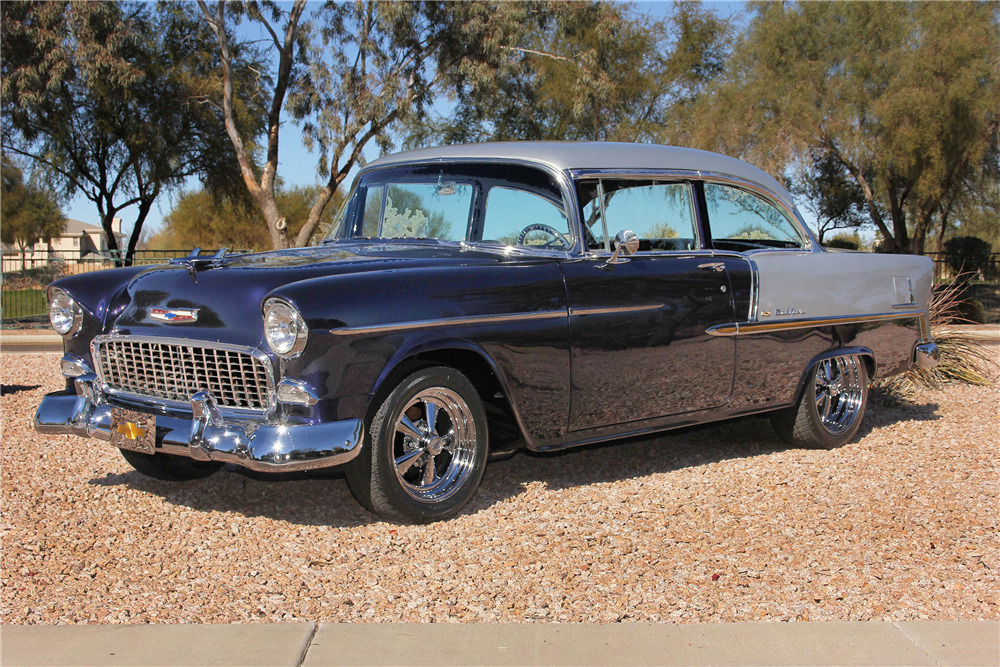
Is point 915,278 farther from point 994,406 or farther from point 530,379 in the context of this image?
point 530,379

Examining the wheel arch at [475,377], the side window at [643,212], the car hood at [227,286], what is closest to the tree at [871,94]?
the side window at [643,212]

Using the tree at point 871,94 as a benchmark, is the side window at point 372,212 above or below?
below

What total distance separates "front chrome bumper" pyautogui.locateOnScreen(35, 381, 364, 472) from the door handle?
2.29m

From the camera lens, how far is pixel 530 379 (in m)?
4.51

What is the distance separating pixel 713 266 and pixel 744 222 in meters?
0.77

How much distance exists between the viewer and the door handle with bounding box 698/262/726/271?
208 inches

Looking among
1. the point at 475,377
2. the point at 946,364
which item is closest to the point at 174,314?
the point at 475,377

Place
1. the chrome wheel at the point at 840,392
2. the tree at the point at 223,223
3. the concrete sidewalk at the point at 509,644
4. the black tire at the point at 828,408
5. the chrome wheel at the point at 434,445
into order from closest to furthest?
the concrete sidewalk at the point at 509,644, the chrome wheel at the point at 434,445, the black tire at the point at 828,408, the chrome wheel at the point at 840,392, the tree at the point at 223,223

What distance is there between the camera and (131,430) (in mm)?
4219

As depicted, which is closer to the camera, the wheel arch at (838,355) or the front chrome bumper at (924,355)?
the wheel arch at (838,355)

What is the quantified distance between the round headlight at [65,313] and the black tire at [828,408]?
4151 mm

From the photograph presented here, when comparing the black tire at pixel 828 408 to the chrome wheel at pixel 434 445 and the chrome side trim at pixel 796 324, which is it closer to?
the chrome side trim at pixel 796 324

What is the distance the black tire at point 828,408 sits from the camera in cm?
600

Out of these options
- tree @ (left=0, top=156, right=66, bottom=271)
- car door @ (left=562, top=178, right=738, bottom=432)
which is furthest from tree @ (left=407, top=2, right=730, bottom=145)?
car door @ (left=562, top=178, right=738, bottom=432)
